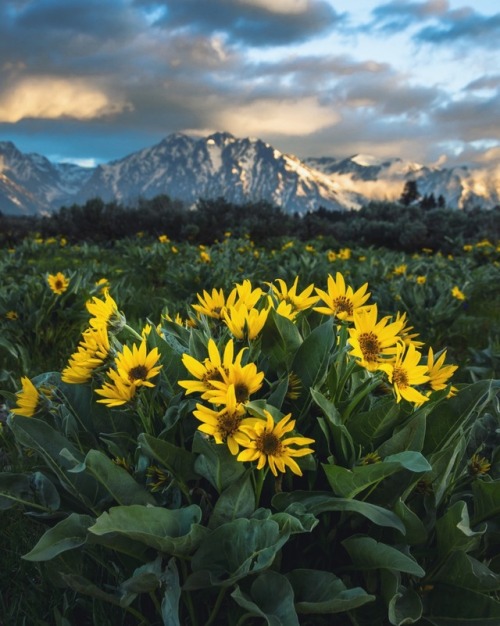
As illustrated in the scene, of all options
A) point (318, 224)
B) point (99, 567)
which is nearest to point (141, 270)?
point (99, 567)

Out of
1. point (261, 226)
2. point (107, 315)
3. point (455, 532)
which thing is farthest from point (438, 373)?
point (261, 226)

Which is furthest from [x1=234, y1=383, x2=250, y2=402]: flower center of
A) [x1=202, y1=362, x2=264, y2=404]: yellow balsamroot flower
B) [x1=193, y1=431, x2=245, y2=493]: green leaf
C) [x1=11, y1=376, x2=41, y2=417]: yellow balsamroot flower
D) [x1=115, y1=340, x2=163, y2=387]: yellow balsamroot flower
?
[x1=11, y1=376, x2=41, y2=417]: yellow balsamroot flower

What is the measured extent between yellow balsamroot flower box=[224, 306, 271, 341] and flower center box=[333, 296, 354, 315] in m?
0.29

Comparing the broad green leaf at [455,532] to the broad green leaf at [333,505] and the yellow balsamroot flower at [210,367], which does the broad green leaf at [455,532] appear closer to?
the broad green leaf at [333,505]

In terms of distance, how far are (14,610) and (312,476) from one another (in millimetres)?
883

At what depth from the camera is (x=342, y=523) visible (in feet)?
4.52

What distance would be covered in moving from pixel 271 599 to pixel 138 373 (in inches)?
22.5

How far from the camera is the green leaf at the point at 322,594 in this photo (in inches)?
45.4

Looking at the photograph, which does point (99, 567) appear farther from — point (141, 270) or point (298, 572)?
point (141, 270)

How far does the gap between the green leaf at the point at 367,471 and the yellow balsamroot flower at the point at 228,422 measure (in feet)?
0.67

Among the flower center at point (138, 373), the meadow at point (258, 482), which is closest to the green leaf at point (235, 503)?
→ the meadow at point (258, 482)

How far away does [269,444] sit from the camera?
3.88 feet

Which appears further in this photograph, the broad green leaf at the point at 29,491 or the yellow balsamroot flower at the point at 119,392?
the broad green leaf at the point at 29,491

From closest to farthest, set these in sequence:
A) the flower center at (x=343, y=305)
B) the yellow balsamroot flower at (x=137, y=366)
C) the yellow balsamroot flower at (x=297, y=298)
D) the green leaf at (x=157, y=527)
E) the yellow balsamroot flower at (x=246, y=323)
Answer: the green leaf at (x=157, y=527)
the yellow balsamroot flower at (x=137, y=366)
the yellow balsamroot flower at (x=246, y=323)
the flower center at (x=343, y=305)
the yellow balsamroot flower at (x=297, y=298)
